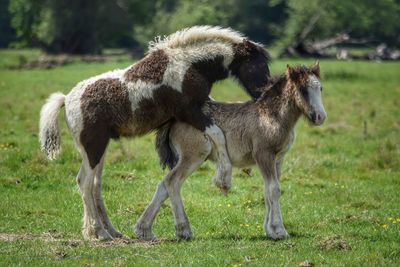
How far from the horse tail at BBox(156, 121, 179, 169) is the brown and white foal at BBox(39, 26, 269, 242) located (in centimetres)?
29

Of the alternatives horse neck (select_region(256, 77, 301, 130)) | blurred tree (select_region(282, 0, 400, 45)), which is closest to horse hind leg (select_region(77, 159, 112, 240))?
horse neck (select_region(256, 77, 301, 130))

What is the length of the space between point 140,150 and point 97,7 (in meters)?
33.4

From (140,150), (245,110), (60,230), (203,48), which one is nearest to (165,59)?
(203,48)

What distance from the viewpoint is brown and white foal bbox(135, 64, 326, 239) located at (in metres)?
9.32

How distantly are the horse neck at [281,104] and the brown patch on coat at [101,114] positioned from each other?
171 cm

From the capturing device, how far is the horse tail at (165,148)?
32.2ft

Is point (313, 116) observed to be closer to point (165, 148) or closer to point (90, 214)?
point (165, 148)

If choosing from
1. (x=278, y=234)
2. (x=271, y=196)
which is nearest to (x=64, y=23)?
(x=271, y=196)

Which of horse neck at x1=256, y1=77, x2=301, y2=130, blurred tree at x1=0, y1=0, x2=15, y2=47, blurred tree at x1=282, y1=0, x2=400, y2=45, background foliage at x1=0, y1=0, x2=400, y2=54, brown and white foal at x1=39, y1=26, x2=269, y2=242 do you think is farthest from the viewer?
blurred tree at x1=0, y1=0, x2=15, y2=47

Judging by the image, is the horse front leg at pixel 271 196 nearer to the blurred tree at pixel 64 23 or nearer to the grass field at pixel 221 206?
the grass field at pixel 221 206

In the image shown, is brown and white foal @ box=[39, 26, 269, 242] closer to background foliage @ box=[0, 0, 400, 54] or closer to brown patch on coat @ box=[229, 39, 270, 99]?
brown patch on coat @ box=[229, 39, 270, 99]

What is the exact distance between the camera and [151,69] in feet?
31.2

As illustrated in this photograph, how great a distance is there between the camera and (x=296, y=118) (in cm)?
959

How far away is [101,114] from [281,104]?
223 centimetres
